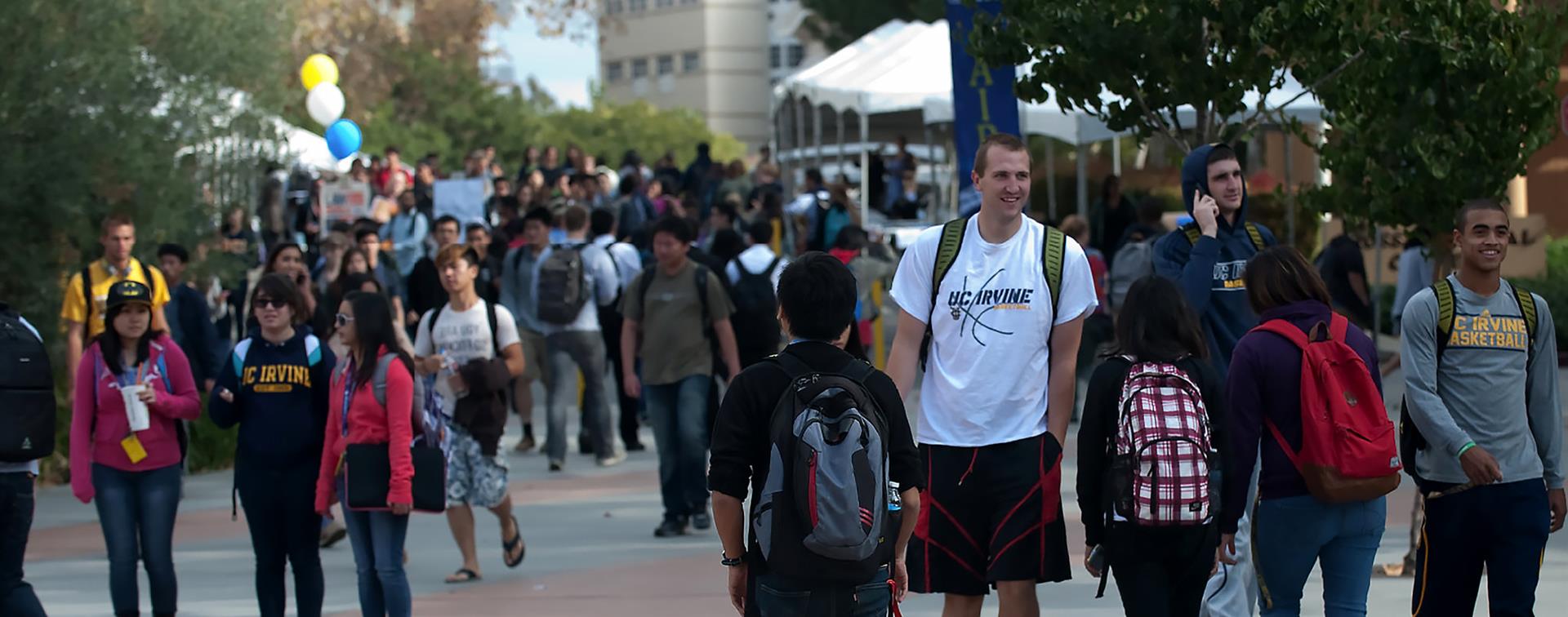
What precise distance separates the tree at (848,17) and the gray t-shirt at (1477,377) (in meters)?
32.4

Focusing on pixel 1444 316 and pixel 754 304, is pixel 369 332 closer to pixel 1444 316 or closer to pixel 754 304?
pixel 1444 316

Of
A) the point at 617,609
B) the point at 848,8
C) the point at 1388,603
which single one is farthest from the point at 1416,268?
the point at 848,8

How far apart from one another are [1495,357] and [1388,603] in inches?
87.9

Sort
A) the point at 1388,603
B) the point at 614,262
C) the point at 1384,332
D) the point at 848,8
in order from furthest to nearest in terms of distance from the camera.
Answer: the point at 848,8
the point at 1384,332
the point at 614,262
the point at 1388,603

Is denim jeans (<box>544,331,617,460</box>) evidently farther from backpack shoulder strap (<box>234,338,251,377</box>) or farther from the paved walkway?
backpack shoulder strap (<box>234,338,251,377</box>)

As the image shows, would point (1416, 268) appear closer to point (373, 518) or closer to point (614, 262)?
point (614, 262)

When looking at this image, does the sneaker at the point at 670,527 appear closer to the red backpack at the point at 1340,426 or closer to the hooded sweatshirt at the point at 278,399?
the hooded sweatshirt at the point at 278,399

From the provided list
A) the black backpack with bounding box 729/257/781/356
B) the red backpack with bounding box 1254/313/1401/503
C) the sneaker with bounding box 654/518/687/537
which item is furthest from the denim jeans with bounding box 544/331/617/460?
the red backpack with bounding box 1254/313/1401/503

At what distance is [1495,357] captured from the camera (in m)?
6.17

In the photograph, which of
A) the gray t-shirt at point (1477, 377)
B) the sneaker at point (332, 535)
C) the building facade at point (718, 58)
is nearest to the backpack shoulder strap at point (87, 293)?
the sneaker at point (332, 535)

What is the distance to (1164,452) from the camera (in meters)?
5.57

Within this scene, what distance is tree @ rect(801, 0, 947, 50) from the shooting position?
4166 cm

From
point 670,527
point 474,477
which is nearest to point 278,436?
point 474,477

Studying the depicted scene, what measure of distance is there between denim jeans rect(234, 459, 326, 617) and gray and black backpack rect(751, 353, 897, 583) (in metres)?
3.30
